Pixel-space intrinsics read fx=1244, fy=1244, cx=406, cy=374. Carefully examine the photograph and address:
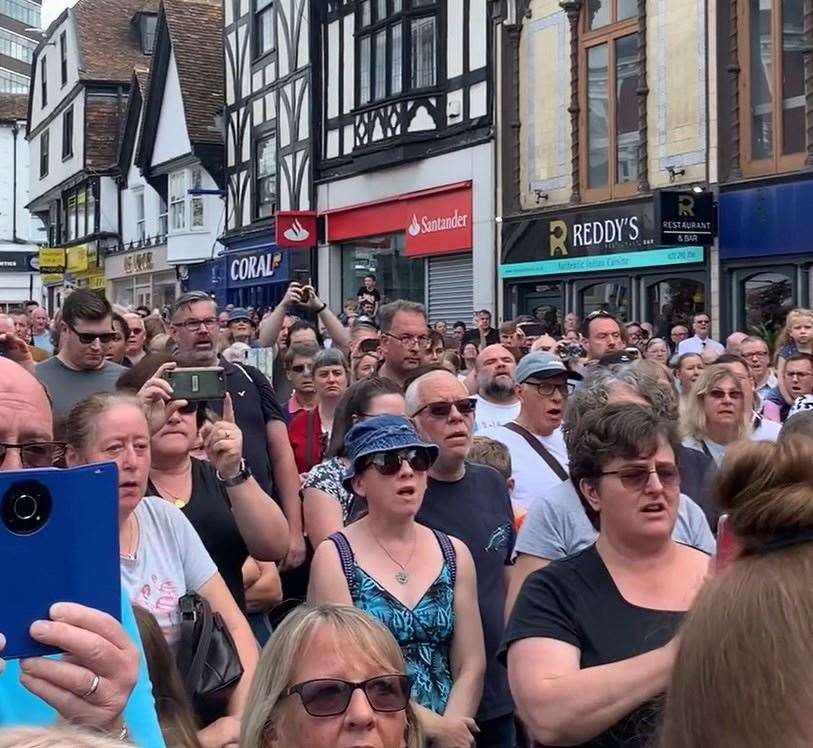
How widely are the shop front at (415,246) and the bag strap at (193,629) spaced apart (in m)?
17.3

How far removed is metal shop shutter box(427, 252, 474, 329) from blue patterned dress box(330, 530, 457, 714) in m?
16.9

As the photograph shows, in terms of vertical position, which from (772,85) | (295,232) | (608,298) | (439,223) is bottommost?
(608,298)

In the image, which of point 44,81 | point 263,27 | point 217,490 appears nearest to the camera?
point 217,490

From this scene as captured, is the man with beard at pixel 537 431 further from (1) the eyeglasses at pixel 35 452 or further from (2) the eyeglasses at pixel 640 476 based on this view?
(1) the eyeglasses at pixel 35 452

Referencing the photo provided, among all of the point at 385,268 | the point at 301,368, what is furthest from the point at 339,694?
the point at 385,268

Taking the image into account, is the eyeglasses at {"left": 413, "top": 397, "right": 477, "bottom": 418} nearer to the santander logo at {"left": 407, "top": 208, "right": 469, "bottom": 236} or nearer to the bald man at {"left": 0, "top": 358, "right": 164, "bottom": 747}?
A: the bald man at {"left": 0, "top": 358, "right": 164, "bottom": 747}

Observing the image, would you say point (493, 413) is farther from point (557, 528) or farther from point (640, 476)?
point (640, 476)

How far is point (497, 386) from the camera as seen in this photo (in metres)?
7.18

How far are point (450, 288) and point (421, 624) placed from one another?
1770 cm

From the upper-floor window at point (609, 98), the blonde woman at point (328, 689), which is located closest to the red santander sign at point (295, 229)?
the upper-floor window at point (609, 98)

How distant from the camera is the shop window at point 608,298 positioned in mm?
17453

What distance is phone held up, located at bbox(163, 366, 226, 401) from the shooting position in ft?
15.4

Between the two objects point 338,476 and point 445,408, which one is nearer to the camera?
point 445,408

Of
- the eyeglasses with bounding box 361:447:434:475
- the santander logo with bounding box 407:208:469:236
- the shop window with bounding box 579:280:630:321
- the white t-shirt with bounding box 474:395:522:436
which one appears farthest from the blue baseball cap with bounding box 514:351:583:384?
the santander logo with bounding box 407:208:469:236
